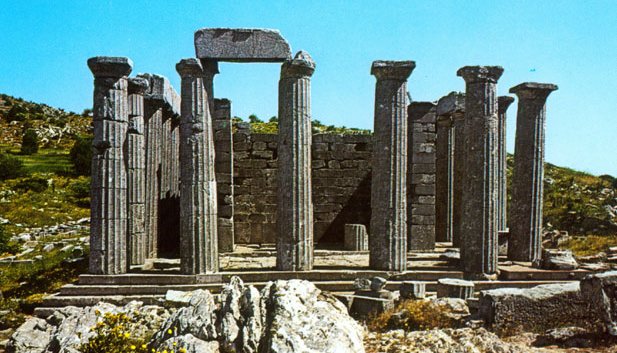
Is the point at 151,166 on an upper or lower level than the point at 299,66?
lower

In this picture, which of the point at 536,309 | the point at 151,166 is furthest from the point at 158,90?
the point at 536,309

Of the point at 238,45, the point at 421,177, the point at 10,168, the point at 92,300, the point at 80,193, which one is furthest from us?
the point at 10,168

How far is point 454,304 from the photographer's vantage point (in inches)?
400

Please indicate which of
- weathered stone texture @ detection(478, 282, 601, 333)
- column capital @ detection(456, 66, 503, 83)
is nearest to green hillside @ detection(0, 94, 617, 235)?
column capital @ detection(456, 66, 503, 83)

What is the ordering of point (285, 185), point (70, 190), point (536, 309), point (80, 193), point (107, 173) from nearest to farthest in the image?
point (536, 309) < point (107, 173) < point (285, 185) < point (80, 193) < point (70, 190)

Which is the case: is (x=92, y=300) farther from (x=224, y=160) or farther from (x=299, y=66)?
(x=299, y=66)

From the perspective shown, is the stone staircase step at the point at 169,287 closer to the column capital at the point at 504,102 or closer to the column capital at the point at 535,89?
Answer: the column capital at the point at 535,89

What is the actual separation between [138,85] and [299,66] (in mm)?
4535

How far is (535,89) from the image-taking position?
13750 mm

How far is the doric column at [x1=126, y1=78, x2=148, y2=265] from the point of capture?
1355 cm

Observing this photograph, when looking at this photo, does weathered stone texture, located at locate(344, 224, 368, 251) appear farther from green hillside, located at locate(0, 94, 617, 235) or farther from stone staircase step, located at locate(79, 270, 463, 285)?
green hillside, located at locate(0, 94, 617, 235)

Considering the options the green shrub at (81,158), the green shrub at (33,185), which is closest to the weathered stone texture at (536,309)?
the green shrub at (33,185)

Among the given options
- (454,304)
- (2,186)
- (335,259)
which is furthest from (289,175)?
(2,186)

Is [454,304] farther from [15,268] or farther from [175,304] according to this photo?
[15,268]
